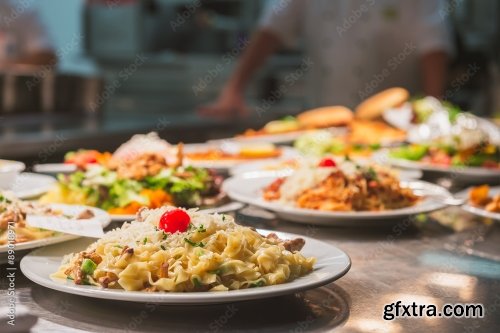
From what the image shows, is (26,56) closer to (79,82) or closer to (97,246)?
(79,82)

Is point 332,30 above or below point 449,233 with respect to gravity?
above

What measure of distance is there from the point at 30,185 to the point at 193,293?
54.3 inches

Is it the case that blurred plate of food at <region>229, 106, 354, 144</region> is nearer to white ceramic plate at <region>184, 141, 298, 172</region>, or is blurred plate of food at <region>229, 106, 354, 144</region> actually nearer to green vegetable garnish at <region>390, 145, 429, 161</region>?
white ceramic plate at <region>184, 141, 298, 172</region>

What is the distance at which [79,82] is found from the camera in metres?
5.80

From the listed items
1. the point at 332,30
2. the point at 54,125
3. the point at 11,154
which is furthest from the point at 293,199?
the point at 332,30

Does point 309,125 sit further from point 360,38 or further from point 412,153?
point 360,38

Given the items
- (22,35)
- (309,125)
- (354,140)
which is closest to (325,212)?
(354,140)

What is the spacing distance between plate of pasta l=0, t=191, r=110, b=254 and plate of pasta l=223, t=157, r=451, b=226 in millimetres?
617

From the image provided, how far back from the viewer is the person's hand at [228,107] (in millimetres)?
5629

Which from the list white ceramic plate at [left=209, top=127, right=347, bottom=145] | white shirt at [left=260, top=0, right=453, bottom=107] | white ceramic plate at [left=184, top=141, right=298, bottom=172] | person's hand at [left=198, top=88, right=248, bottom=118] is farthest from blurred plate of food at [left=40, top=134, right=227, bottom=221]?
white shirt at [left=260, top=0, right=453, bottom=107]

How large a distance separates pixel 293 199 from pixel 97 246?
97 cm

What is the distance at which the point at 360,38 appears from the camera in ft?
20.7

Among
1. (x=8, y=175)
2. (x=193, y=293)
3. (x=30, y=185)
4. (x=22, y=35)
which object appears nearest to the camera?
(x=193, y=293)

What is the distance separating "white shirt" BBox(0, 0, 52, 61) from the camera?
7730 mm
